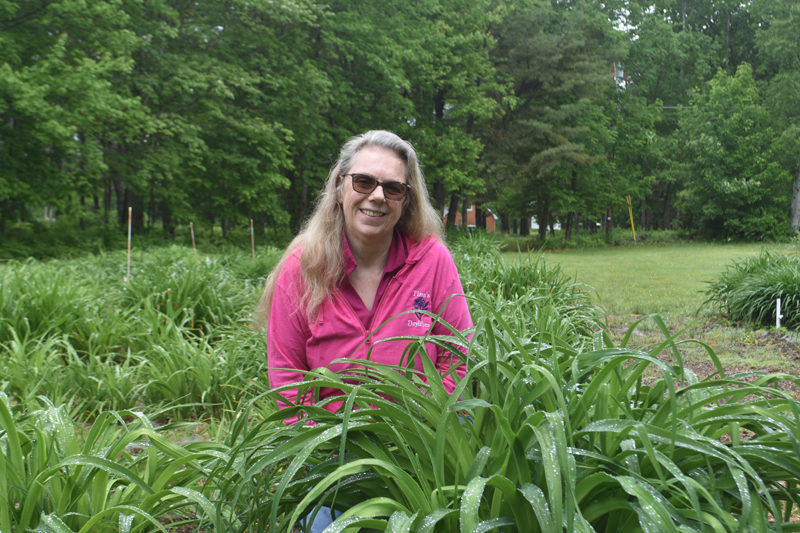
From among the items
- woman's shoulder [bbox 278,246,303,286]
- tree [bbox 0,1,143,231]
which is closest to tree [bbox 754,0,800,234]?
tree [bbox 0,1,143,231]

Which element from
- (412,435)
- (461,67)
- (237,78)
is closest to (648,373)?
(412,435)

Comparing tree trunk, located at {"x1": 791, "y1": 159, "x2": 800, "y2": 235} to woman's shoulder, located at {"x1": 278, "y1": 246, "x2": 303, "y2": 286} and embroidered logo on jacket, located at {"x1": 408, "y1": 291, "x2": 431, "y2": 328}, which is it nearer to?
embroidered logo on jacket, located at {"x1": 408, "y1": 291, "x2": 431, "y2": 328}

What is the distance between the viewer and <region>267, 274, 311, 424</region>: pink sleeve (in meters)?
2.02

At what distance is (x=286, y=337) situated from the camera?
2045 millimetres

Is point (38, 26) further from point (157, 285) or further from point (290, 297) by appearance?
point (290, 297)

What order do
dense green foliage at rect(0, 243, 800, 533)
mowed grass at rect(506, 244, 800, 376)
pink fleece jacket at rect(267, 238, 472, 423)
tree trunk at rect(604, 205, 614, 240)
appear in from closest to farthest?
1. dense green foliage at rect(0, 243, 800, 533)
2. pink fleece jacket at rect(267, 238, 472, 423)
3. mowed grass at rect(506, 244, 800, 376)
4. tree trunk at rect(604, 205, 614, 240)

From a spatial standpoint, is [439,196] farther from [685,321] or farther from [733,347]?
[733,347]

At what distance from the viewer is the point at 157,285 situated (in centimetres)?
528

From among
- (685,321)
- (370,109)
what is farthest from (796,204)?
(685,321)

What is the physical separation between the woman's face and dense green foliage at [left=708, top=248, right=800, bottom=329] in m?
5.00

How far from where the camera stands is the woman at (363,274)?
200cm

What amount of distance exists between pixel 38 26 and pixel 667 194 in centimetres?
3255

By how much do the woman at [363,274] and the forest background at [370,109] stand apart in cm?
1121

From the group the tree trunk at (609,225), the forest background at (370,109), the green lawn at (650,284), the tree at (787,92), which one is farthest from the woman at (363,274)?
the tree at (787,92)
